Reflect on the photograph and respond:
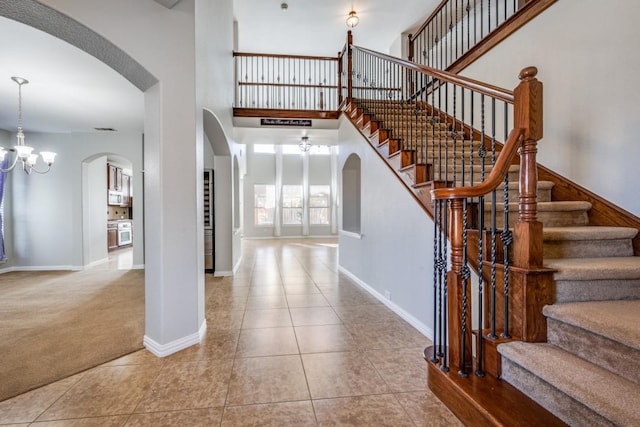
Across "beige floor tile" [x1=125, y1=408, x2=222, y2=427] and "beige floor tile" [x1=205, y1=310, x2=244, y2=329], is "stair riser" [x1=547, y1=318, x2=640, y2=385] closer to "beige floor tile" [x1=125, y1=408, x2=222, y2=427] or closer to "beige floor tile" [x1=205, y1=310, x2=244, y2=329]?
"beige floor tile" [x1=125, y1=408, x2=222, y2=427]

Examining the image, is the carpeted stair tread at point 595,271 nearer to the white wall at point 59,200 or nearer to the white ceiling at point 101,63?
the white ceiling at point 101,63

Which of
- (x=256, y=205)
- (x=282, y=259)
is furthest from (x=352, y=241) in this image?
(x=256, y=205)

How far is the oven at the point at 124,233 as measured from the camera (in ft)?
30.8

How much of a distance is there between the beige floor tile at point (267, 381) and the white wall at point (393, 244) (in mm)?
1320

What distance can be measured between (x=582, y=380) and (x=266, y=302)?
10.3ft

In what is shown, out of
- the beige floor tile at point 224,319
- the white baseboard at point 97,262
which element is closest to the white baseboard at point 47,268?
the white baseboard at point 97,262

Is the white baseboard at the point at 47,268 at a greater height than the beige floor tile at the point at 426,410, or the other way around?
the white baseboard at the point at 47,268

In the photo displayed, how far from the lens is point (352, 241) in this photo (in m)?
5.09

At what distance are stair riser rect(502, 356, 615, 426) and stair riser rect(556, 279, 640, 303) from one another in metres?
0.48

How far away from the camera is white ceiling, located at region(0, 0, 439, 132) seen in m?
3.14

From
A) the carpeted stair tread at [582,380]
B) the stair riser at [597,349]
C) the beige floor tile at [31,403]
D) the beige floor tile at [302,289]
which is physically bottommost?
the beige floor tile at [31,403]

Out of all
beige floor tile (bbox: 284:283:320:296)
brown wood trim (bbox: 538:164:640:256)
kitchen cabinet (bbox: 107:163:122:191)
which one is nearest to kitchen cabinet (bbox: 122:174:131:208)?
kitchen cabinet (bbox: 107:163:122:191)

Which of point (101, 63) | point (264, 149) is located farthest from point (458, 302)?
point (264, 149)

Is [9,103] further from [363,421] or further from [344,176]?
[363,421]
